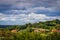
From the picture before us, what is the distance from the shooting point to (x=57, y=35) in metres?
12.9

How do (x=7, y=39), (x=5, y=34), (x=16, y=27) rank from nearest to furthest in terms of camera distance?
(x=7, y=39) → (x=5, y=34) → (x=16, y=27)

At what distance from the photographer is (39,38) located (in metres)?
12.1

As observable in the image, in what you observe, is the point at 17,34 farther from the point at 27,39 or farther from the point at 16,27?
the point at 16,27

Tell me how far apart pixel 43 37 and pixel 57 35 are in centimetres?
118

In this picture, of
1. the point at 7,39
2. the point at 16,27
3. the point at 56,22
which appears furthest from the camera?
the point at 56,22

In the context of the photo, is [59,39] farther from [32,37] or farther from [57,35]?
[32,37]

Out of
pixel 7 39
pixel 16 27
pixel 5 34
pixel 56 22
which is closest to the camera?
pixel 7 39

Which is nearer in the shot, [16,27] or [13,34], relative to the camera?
[13,34]

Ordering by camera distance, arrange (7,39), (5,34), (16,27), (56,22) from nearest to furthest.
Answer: (7,39), (5,34), (16,27), (56,22)

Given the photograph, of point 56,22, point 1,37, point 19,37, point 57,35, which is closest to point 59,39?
point 57,35

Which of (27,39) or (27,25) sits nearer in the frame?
(27,39)

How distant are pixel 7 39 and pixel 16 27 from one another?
10.8 feet

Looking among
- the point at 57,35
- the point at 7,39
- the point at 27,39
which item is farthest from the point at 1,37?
the point at 57,35

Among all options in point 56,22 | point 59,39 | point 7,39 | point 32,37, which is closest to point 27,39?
point 32,37
